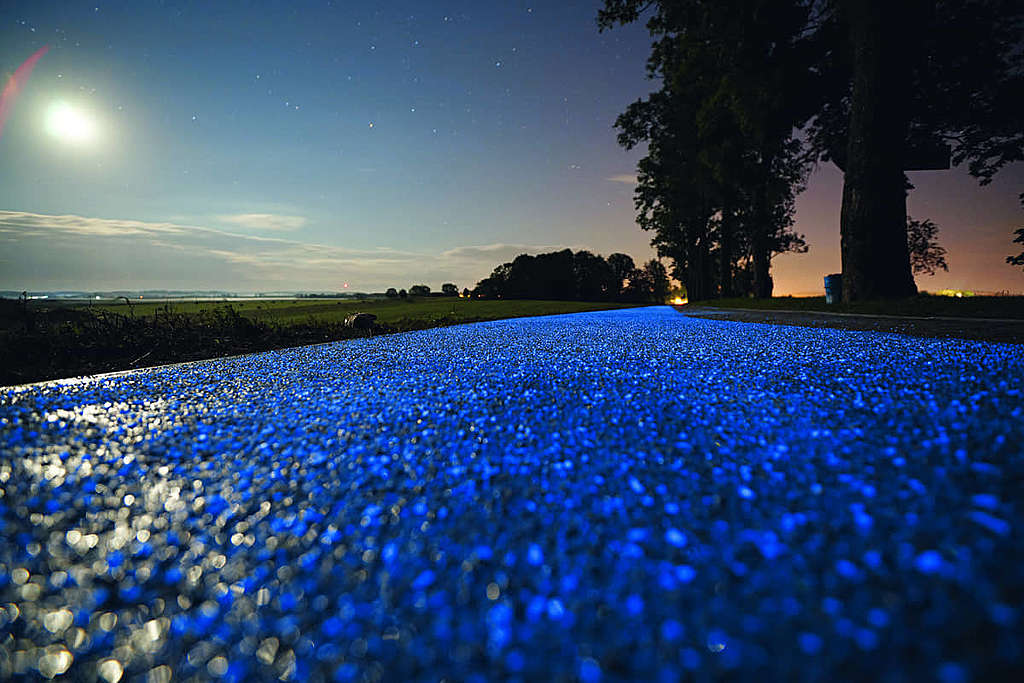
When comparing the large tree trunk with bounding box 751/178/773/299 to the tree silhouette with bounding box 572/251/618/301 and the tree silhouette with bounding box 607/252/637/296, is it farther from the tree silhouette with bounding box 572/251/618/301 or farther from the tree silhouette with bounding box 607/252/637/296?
the tree silhouette with bounding box 607/252/637/296

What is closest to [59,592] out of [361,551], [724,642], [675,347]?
[361,551]

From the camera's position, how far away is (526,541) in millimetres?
980

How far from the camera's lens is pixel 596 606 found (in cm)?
76

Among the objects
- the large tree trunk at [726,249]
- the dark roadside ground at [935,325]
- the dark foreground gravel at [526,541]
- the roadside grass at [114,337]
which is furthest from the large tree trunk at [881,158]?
the large tree trunk at [726,249]

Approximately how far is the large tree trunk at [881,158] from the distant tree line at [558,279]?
4522 cm

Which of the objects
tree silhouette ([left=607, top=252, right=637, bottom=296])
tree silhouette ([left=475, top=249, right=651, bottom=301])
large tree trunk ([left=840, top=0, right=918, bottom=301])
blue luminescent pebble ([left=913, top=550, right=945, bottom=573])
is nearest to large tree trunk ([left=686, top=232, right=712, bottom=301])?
large tree trunk ([left=840, top=0, right=918, bottom=301])

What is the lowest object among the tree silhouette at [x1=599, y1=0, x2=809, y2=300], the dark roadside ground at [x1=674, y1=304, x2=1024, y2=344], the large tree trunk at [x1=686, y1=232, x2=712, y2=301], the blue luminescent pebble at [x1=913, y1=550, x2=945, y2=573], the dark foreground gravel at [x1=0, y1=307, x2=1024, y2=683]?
the dark foreground gravel at [x1=0, y1=307, x2=1024, y2=683]

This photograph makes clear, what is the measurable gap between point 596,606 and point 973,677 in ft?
1.75

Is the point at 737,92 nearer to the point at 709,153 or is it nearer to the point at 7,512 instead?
the point at 709,153

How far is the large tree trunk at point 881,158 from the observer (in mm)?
8750

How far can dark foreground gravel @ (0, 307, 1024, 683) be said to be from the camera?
26.3 inches

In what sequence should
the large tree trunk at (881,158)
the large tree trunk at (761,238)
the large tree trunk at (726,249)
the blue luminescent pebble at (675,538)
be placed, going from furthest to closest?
1. the large tree trunk at (726,249)
2. the large tree trunk at (761,238)
3. the large tree trunk at (881,158)
4. the blue luminescent pebble at (675,538)

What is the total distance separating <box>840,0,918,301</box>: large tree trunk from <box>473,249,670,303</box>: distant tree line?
45217 mm

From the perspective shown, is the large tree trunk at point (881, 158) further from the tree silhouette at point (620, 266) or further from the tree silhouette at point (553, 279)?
the tree silhouette at point (620, 266)
